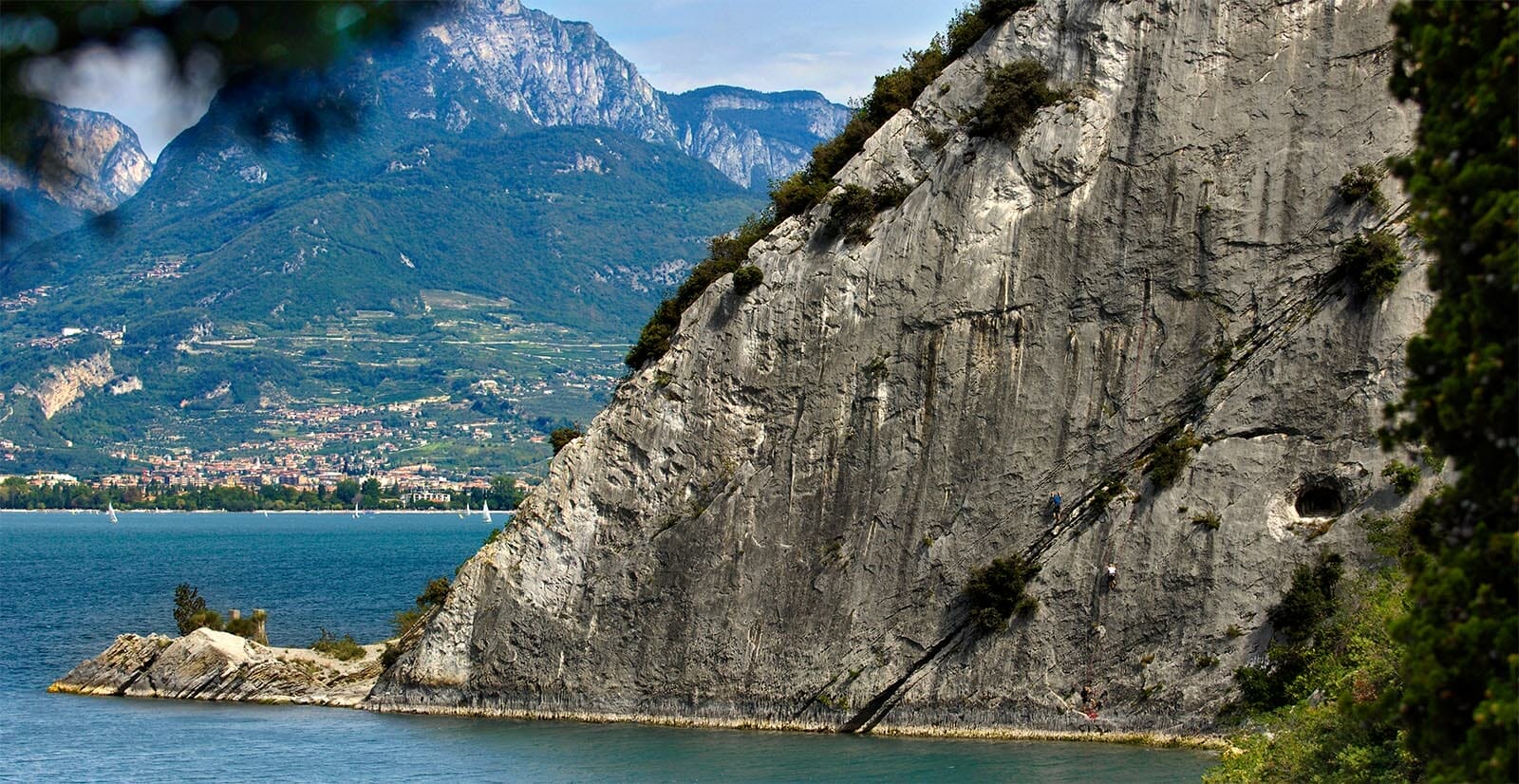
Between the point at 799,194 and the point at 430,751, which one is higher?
the point at 799,194

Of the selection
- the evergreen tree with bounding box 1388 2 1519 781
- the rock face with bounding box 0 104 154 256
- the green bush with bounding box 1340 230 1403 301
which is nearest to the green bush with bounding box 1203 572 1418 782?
the evergreen tree with bounding box 1388 2 1519 781

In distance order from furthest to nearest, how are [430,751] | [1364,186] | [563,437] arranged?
1. [563,437]
2. [430,751]
3. [1364,186]

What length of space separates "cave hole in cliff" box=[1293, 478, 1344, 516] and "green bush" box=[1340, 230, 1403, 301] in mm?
3930

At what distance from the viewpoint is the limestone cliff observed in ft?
111

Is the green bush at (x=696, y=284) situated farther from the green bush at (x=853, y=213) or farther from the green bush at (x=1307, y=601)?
the green bush at (x=1307, y=601)

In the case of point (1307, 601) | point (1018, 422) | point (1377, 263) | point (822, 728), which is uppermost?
point (1377, 263)

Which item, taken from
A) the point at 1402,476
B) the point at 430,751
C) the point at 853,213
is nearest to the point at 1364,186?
the point at 1402,476

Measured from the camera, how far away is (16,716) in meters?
43.6

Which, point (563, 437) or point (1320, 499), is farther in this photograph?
point (563, 437)

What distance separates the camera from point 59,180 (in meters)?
8.87

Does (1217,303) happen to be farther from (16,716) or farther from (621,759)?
(16,716)

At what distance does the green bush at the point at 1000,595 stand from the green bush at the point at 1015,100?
30.6 feet

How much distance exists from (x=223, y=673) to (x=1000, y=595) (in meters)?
22.2

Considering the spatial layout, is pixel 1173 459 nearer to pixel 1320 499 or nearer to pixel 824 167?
pixel 1320 499
